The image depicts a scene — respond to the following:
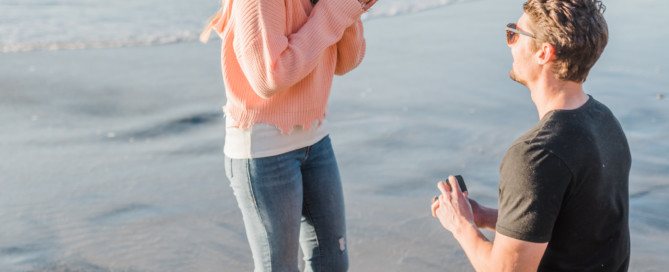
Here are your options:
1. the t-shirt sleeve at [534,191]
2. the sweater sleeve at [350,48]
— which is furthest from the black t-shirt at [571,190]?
the sweater sleeve at [350,48]

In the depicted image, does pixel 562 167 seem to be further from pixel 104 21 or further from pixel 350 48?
pixel 104 21

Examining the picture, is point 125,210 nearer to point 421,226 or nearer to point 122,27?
point 421,226

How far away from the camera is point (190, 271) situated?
379cm

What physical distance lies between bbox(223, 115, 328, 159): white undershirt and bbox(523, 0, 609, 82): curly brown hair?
37.4 inches

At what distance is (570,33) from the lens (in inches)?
80.7

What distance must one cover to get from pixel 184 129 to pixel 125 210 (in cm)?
155

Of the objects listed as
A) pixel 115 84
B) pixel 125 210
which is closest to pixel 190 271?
pixel 125 210

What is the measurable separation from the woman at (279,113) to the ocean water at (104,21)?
6.67m

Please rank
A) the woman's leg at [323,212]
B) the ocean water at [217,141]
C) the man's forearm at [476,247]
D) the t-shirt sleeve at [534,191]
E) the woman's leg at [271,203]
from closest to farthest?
the t-shirt sleeve at [534,191] → the man's forearm at [476,247] → the woman's leg at [271,203] → the woman's leg at [323,212] → the ocean water at [217,141]

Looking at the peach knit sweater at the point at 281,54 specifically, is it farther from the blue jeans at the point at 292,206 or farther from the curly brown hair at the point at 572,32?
the curly brown hair at the point at 572,32

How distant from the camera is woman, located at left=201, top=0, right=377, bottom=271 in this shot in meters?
2.39

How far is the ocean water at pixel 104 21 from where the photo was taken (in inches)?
381

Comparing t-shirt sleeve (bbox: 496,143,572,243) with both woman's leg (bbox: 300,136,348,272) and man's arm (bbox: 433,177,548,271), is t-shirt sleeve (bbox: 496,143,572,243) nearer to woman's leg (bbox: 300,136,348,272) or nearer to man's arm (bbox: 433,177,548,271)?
man's arm (bbox: 433,177,548,271)

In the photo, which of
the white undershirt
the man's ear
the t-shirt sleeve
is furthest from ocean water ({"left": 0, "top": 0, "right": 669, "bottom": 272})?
the man's ear
